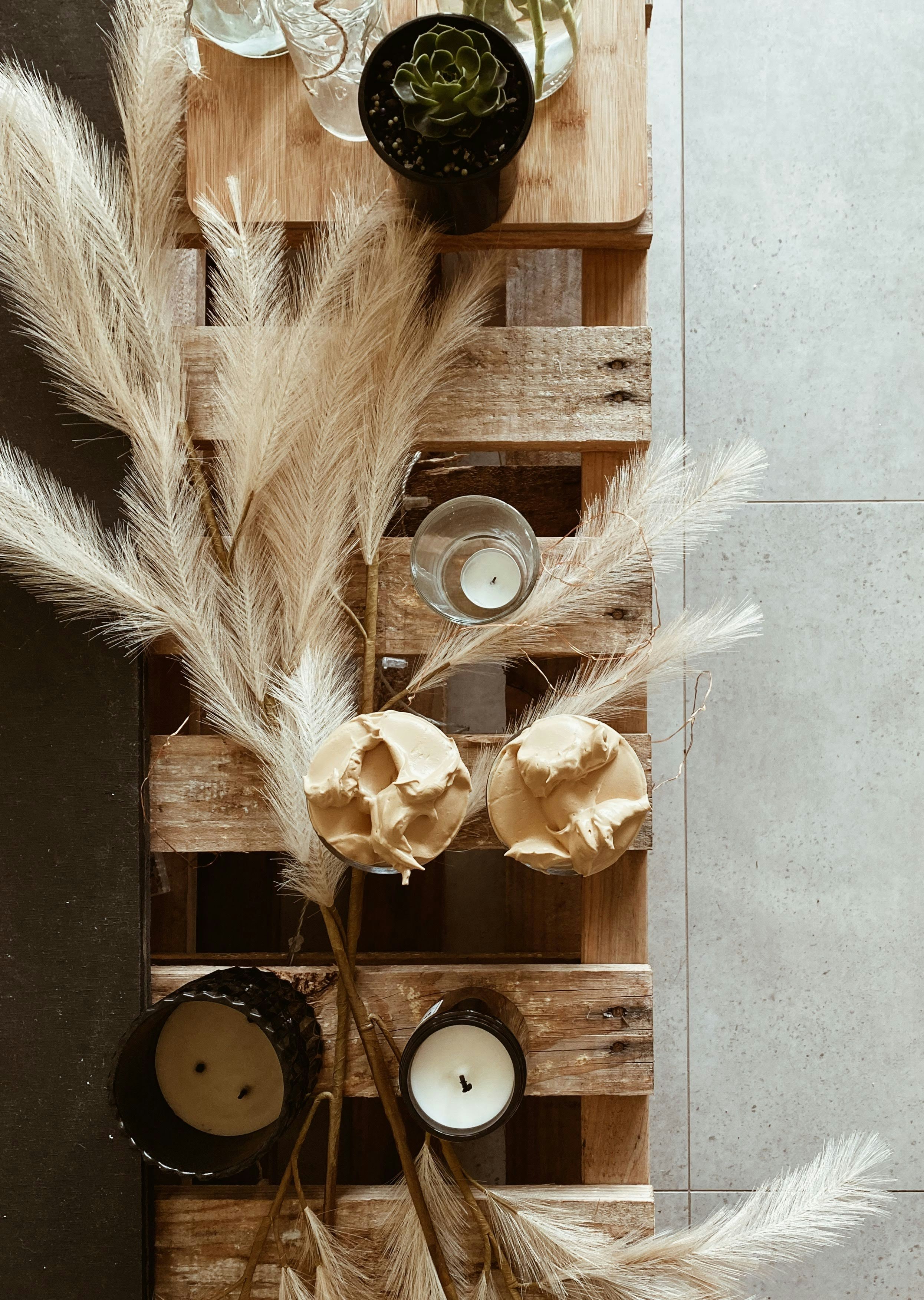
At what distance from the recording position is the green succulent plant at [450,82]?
0.66 m

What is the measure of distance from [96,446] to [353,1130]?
77 cm

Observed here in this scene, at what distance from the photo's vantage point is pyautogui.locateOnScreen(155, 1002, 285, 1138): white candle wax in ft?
2.61

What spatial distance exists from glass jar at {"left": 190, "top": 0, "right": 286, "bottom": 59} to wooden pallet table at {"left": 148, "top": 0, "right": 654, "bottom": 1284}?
16 millimetres

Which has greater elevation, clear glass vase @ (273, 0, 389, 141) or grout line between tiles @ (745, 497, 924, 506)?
clear glass vase @ (273, 0, 389, 141)

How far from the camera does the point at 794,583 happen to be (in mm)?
1204

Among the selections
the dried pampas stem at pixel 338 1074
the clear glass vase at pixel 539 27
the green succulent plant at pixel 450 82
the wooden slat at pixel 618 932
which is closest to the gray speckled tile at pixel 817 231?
the wooden slat at pixel 618 932

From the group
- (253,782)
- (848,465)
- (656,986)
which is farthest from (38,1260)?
(848,465)

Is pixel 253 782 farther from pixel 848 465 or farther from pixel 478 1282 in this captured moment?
pixel 848 465

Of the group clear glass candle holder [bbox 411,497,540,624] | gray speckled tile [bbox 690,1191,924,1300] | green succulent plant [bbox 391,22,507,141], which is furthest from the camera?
gray speckled tile [bbox 690,1191,924,1300]

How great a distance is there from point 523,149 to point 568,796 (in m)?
0.55

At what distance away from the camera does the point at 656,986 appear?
1190 millimetres

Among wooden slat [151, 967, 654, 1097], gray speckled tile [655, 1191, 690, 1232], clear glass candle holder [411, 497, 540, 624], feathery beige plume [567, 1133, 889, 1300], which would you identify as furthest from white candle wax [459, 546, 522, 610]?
gray speckled tile [655, 1191, 690, 1232]

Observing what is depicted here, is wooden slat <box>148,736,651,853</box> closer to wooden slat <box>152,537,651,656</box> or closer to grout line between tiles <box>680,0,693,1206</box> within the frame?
wooden slat <box>152,537,651,656</box>

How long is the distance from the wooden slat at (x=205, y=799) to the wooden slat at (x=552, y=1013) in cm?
13
